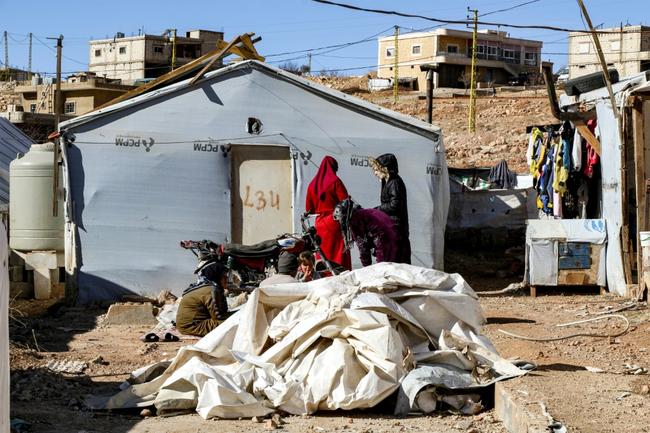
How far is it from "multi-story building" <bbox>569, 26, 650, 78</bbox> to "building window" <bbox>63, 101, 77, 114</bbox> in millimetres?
32223

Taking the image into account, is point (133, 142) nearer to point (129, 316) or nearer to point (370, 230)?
point (129, 316)

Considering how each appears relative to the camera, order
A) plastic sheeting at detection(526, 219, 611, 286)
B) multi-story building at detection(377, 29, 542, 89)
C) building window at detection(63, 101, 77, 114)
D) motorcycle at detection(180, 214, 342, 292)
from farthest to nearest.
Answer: multi-story building at detection(377, 29, 542, 89)
building window at detection(63, 101, 77, 114)
plastic sheeting at detection(526, 219, 611, 286)
motorcycle at detection(180, 214, 342, 292)

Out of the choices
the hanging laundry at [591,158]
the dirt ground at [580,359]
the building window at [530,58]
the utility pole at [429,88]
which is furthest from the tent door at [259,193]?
the building window at [530,58]

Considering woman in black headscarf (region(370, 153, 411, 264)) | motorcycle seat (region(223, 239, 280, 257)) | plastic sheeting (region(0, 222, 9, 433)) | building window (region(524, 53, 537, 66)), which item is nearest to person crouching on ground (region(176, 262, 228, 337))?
motorcycle seat (region(223, 239, 280, 257))

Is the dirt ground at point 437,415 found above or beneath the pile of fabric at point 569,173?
beneath

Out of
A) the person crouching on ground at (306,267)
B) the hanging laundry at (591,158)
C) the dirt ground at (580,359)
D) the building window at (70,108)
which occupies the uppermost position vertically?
the building window at (70,108)

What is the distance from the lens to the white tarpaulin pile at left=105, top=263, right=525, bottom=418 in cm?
701

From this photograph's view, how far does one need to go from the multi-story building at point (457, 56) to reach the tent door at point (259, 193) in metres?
49.8

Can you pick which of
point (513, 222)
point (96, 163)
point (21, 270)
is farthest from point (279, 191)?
→ point (513, 222)

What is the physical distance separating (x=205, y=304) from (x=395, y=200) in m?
2.42

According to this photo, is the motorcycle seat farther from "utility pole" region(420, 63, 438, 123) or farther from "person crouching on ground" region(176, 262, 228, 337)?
"utility pole" region(420, 63, 438, 123)

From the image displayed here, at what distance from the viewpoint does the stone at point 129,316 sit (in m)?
12.0

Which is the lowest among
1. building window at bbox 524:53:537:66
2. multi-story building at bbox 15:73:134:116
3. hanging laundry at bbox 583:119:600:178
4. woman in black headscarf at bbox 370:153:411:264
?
woman in black headscarf at bbox 370:153:411:264

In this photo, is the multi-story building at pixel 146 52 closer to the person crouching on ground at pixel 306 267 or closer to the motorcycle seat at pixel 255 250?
the motorcycle seat at pixel 255 250
